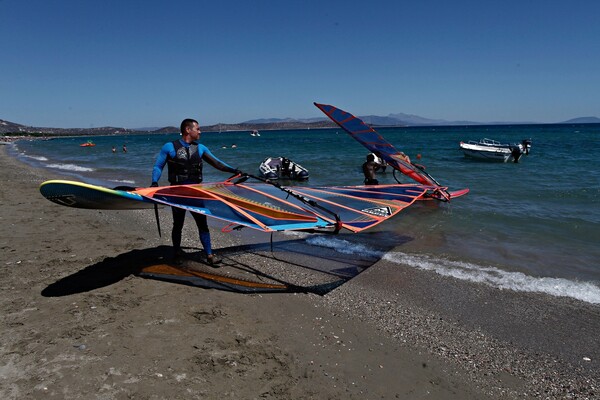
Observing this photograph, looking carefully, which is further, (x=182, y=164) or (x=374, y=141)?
(x=374, y=141)

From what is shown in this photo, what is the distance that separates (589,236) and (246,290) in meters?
7.34

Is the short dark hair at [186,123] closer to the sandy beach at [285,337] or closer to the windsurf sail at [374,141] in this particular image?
the sandy beach at [285,337]

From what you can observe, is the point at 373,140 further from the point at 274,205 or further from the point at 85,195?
the point at 85,195

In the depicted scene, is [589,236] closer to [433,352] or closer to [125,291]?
[433,352]

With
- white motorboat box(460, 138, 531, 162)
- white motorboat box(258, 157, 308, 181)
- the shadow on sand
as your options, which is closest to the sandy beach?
the shadow on sand

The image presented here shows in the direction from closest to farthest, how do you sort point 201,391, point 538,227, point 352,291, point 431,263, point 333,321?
1. point 201,391
2. point 333,321
3. point 352,291
4. point 431,263
5. point 538,227

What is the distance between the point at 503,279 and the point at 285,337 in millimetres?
3549

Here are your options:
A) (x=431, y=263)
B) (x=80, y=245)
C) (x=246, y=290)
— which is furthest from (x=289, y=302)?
(x=80, y=245)

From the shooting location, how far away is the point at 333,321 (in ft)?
13.7

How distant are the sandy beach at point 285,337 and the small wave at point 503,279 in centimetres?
24

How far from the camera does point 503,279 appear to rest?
5496mm

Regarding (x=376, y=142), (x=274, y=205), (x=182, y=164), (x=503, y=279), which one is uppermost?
(x=376, y=142)

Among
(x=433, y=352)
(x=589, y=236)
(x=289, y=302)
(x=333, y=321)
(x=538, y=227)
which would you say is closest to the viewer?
(x=433, y=352)

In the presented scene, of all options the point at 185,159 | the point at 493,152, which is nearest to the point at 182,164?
the point at 185,159
